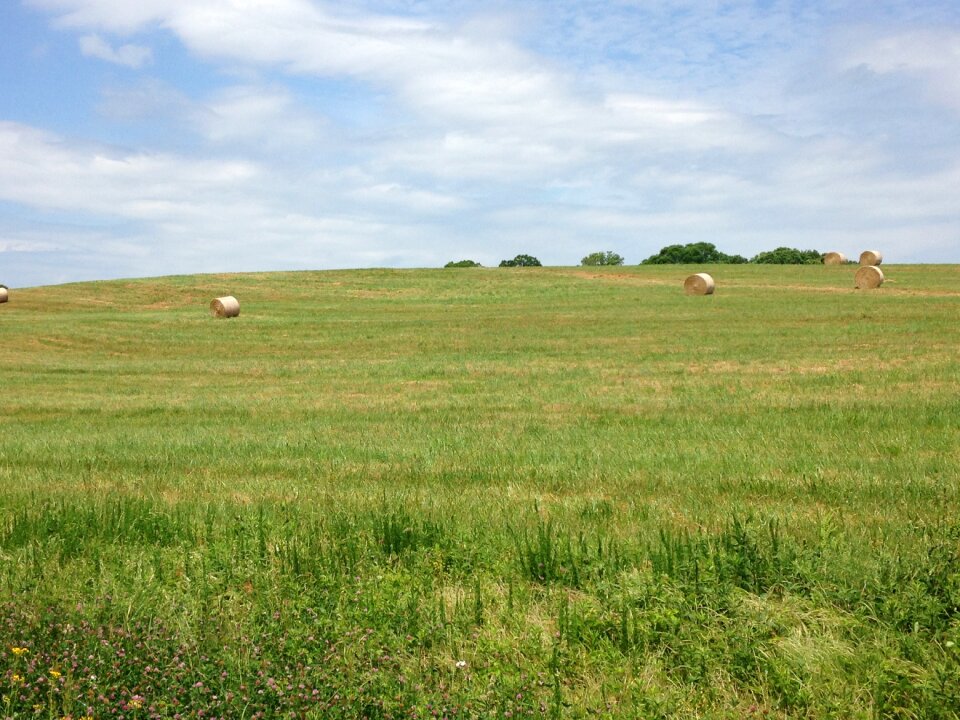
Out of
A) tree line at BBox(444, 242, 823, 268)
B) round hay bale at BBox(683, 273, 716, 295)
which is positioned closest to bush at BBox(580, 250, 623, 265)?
tree line at BBox(444, 242, 823, 268)

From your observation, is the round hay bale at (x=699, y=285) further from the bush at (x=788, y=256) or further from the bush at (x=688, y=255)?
the bush at (x=688, y=255)

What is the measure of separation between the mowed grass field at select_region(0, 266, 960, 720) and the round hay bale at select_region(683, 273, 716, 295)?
119 ft

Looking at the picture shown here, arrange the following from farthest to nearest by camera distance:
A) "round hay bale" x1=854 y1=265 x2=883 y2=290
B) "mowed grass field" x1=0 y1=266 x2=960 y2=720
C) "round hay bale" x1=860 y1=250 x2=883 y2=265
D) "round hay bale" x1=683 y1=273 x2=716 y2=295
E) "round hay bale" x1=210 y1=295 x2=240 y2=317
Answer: "round hay bale" x1=860 y1=250 x2=883 y2=265 < "round hay bale" x1=683 y1=273 x2=716 y2=295 < "round hay bale" x1=854 y1=265 x2=883 y2=290 < "round hay bale" x1=210 y1=295 x2=240 y2=317 < "mowed grass field" x1=0 y1=266 x2=960 y2=720

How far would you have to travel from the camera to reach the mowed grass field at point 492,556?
4566 mm

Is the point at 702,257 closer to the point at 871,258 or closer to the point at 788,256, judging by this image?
the point at 788,256

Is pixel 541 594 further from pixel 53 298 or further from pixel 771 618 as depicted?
pixel 53 298

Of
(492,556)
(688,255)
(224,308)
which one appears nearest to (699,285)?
(224,308)

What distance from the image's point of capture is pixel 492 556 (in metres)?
6.19

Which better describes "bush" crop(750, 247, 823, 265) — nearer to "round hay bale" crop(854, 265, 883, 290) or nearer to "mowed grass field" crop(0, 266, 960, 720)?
"round hay bale" crop(854, 265, 883, 290)

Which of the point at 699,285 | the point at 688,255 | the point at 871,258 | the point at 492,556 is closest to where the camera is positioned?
the point at 492,556

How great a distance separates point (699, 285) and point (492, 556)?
49361 mm

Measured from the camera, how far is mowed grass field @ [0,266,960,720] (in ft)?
15.0

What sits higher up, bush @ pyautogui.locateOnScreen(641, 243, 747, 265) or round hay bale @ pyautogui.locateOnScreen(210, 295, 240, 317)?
bush @ pyautogui.locateOnScreen(641, 243, 747, 265)

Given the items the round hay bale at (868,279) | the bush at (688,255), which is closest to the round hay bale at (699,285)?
the round hay bale at (868,279)
